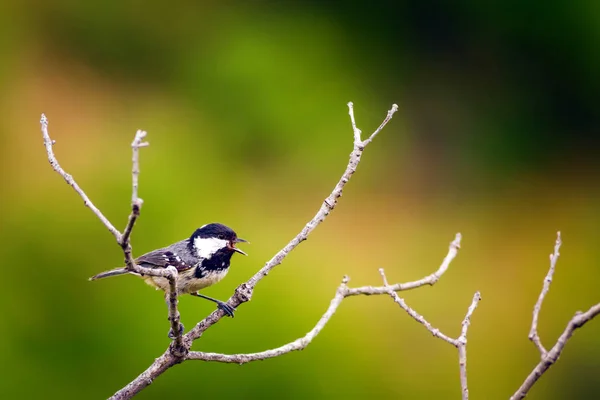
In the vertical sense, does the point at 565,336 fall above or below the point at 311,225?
below

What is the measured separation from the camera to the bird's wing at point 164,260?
345 cm

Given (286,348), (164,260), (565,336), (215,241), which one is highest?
(215,241)

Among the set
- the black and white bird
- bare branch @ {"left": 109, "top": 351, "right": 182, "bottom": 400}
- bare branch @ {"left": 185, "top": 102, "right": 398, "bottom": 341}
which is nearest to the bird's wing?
the black and white bird

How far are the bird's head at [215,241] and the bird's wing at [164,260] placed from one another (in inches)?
3.4

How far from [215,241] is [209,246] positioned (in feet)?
0.12

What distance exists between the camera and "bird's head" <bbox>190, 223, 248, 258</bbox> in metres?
3.51

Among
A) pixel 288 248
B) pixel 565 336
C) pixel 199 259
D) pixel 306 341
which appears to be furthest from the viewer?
pixel 199 259

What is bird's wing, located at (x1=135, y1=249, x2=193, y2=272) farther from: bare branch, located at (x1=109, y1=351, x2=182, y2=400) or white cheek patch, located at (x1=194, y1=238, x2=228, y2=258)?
bare branch, located at (x1=109, y1=351, x2=182, y2=400)

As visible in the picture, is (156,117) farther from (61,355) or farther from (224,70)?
(61,355)

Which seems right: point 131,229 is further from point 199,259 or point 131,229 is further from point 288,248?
point 199,259

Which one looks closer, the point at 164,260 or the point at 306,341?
the point at 306,341

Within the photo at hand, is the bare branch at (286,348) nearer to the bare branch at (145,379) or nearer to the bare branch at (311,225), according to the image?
the bare branch at (145,379)

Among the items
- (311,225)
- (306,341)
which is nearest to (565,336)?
(306,341)

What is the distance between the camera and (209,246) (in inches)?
139
